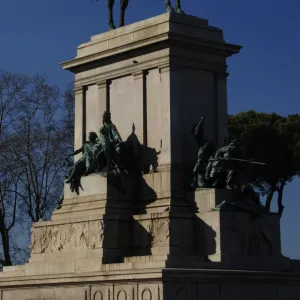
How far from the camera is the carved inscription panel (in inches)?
1210

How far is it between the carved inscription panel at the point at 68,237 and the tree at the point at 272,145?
1975 cm

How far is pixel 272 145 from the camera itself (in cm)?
5250

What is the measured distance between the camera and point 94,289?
30.2m

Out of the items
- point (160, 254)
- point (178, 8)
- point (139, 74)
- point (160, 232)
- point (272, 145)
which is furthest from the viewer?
point (272, 145)

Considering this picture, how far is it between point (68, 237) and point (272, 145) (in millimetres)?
22319

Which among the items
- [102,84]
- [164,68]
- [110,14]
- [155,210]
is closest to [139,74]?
[164,68]

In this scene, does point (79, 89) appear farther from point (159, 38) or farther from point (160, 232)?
point (160, 232)

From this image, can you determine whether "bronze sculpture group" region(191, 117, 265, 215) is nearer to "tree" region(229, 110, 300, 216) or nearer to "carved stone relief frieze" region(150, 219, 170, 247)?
"carved stone relief frieze" region(150, 219, 170, 247)

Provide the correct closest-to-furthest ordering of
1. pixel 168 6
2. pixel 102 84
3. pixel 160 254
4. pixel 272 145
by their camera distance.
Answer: pixel 160 254
pixel 168 6
pixel 102 84
pixel 272 145

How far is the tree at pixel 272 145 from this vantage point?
5191 cm

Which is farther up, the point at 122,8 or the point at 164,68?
the point at 122,8

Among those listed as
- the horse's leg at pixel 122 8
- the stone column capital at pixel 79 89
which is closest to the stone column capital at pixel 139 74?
the stone column capital at pixel 79 89

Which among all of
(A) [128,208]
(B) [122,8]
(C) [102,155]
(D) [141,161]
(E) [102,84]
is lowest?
(A) [128,208]

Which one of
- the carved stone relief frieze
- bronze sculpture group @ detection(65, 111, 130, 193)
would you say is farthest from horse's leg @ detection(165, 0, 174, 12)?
the carved stone relief frieze
